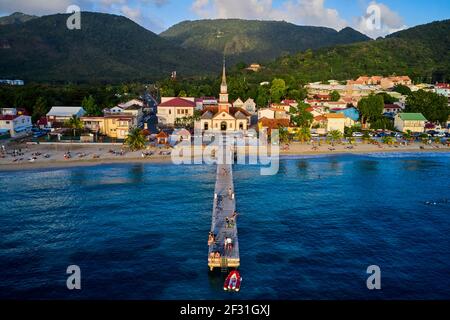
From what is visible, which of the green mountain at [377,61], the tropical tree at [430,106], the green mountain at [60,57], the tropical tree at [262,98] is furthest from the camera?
the green mountain at [60,57]

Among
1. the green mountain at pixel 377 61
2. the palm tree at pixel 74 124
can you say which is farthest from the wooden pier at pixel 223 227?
the green mountain at pixel 377 61

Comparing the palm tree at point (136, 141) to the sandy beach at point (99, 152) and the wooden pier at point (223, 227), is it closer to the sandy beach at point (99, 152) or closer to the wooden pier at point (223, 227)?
the sandy beach at point (99, 152)

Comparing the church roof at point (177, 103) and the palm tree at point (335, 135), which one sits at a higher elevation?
the church roof at point (177, 103)

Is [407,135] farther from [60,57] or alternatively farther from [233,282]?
[60,57]

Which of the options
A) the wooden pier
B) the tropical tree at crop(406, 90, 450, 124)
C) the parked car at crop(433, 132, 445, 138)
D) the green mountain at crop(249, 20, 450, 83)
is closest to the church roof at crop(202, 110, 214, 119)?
the wooden pier

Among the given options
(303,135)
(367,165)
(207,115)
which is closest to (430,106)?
(303,135)
